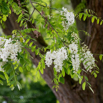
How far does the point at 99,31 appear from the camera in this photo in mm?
2578

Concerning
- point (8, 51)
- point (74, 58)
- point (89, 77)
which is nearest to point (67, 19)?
point (74, 58)

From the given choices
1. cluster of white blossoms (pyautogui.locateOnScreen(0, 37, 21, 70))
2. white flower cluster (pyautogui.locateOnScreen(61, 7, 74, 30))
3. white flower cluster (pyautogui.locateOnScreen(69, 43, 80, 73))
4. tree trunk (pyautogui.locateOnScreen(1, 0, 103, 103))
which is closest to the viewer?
cluster of white blossoms (pyautogui.locateOnScreen(0, 37, 21, 70))

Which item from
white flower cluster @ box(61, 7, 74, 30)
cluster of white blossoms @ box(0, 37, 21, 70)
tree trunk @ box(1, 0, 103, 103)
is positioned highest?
white flower cluster @ box(61, 7, 74, 30)

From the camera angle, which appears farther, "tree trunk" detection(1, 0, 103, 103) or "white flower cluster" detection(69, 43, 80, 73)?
"tree trunk" detection(1, 0, 103, 103)

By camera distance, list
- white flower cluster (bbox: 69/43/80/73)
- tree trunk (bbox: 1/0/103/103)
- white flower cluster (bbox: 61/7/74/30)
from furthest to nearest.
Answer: tree trunk (bbox: 1/0/103/103) < white flower cluster (bbox: 61/7/74/30) < white flower cluster (bbox: 69/43/80/73)

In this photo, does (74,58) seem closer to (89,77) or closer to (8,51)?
(8,51)

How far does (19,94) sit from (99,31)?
4970 millimetres

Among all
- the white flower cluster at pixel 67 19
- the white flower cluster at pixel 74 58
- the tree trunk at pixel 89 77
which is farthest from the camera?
the tree trunk at pixel 89 77

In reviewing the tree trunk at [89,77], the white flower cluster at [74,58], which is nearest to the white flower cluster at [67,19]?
the white flower cluster at [74,58]

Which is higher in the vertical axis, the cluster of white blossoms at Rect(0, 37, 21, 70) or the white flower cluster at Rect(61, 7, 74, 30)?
the white flower cluster at Rect(61, 7, 74, 30)

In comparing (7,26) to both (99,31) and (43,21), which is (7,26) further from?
(99,31)

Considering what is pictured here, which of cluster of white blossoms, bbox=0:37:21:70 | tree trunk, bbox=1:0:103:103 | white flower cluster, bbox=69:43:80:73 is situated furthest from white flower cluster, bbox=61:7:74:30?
tree trunk, bbox=1:0:103:103

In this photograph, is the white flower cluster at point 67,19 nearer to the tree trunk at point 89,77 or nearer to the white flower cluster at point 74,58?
the white flower cluster at point 74,58

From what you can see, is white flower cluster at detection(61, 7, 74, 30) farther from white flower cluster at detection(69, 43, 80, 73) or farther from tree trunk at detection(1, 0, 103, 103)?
tree trunk at detection(1, 0, 103, 103)
